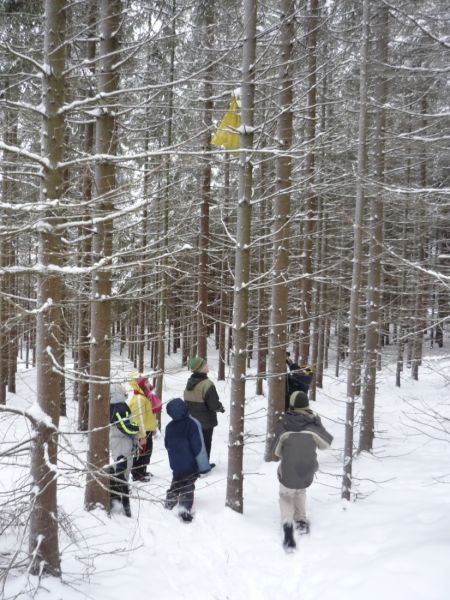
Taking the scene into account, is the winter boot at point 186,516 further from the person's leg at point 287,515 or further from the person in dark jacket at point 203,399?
the person in dark jacket at point 203,399

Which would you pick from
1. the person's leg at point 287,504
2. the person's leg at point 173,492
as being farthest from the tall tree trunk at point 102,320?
the person's leg at point 287,504

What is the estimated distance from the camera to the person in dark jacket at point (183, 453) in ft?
21.5

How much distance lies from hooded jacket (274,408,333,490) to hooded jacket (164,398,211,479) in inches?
46.2

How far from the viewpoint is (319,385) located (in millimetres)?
19656

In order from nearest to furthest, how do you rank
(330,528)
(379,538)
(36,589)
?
(36,589) < (379,538) < (330,528)

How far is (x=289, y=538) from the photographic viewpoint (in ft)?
18.8

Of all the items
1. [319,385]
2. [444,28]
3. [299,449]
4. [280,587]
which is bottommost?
[319,385]

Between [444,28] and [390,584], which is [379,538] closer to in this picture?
[390,584]

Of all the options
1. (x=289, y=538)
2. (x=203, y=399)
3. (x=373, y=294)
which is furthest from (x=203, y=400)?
(x=373, y=294)

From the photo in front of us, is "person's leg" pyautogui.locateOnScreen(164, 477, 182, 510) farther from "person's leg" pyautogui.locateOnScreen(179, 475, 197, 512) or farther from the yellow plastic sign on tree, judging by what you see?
the yellow plastic sign on tree

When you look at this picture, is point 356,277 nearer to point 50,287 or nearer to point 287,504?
point 287,504

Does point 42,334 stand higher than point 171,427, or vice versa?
point 42,334

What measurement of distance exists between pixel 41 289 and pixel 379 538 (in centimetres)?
492

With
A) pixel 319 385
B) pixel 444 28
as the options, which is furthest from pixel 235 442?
pixel 319 385
